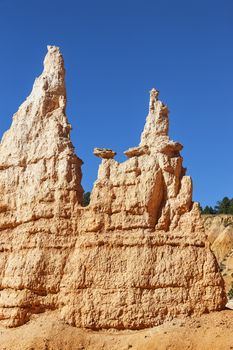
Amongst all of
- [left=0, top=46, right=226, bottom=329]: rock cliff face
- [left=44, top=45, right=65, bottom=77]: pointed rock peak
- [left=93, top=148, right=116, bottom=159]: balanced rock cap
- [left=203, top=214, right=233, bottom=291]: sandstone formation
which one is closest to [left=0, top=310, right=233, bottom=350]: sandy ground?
[left=0, top=46, right=226, bottom=329]: rock cliff face

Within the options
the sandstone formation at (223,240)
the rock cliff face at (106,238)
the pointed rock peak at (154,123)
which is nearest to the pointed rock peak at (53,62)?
the rock cliff face at (106,238)

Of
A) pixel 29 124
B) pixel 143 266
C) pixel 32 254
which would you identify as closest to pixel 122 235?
pixel 143 266

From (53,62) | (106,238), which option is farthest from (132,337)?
(53,62)

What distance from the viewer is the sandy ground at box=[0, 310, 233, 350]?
29031mm

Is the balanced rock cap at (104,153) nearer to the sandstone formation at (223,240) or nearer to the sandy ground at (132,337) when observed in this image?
the sandy ground at (132,337)

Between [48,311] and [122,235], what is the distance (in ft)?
17.4

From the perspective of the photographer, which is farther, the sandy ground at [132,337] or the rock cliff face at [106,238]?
the rock cliff face at [106,238]

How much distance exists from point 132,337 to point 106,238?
5.10 meters

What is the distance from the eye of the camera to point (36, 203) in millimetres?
34281

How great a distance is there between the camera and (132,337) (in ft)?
98.9

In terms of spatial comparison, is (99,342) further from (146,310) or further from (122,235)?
(122,235)

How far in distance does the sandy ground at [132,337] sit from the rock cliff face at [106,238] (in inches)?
21.3

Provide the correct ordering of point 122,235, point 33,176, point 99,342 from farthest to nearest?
1. point 33,176
2. point 122,235
3. point 99,342

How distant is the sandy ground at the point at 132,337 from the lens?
29031mm
